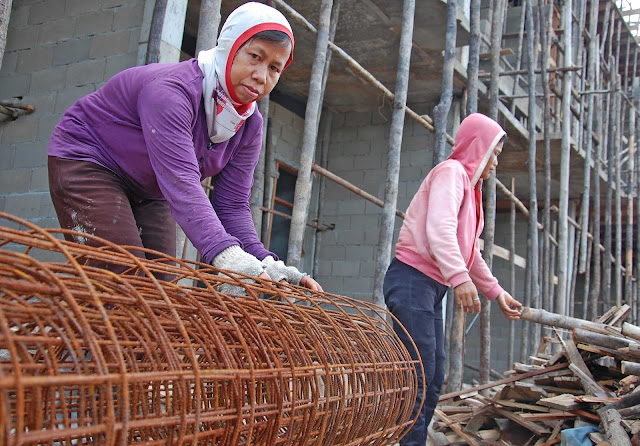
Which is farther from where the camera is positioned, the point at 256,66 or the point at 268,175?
the point at 268,175

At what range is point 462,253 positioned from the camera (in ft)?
9.72

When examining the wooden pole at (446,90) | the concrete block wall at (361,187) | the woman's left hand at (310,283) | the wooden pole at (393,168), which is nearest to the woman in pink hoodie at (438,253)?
the woman's left hand at (310,283)

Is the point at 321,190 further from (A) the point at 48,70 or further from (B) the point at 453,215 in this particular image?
(B) the point at 453,215

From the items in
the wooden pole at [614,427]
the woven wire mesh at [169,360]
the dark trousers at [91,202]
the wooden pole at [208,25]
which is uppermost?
the wooden pole at [208,25]

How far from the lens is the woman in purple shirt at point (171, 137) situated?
1.83 meters

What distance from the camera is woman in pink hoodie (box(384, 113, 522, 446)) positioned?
270cm

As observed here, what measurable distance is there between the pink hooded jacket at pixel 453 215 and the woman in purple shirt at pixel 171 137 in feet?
3.05

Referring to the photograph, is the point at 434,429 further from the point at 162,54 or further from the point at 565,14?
the point at 565,14

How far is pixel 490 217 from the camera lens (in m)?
6.05

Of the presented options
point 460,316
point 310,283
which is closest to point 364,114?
point 460,316

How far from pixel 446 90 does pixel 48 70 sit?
3.11 m

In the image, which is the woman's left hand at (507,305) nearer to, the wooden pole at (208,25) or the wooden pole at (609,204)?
the wooden pole at (208,25)

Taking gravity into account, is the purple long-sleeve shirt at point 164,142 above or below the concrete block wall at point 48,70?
below

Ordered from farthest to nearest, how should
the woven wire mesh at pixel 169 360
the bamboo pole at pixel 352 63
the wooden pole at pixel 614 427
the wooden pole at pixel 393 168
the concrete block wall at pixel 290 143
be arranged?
the concrete block wall at pixel 290 143
the wooden pole at pixel 393 168
the bamboo pole at pixel 352 63
the wooden pole at pixel 614 427
the woven wire mesh at pixel 169 360
